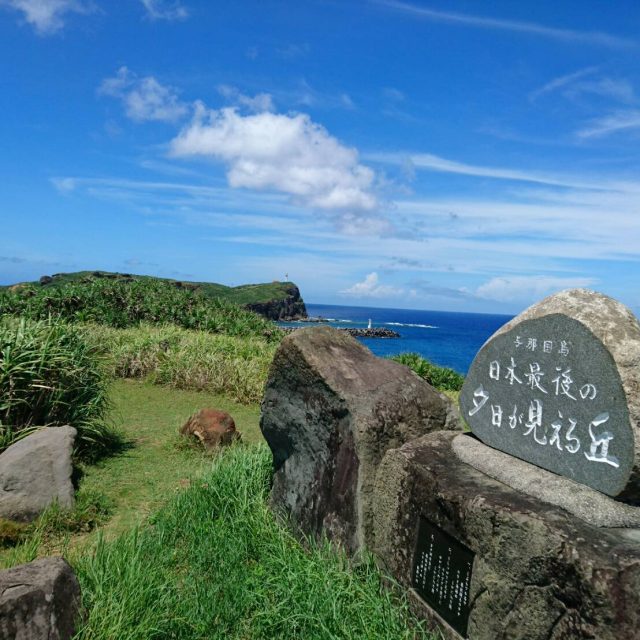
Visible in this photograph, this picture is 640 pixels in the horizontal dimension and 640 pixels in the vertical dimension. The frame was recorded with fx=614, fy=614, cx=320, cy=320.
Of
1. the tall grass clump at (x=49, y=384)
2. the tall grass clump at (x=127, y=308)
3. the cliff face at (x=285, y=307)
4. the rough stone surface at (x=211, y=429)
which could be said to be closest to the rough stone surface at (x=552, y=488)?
the rough stone surface at (x=211, y=429)

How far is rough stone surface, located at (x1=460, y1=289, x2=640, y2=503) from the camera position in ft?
10.1

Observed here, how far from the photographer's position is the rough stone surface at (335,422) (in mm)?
4145

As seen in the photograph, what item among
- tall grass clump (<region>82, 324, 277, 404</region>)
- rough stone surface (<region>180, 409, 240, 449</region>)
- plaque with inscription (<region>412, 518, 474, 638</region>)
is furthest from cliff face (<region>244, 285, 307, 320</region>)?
plaque with inscription (<region>412, 518, 474, 638</region>)

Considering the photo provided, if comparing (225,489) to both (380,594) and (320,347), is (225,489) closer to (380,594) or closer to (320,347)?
(320,347)

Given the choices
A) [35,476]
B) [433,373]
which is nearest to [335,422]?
[35,476]

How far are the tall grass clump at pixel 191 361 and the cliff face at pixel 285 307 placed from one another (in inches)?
1690

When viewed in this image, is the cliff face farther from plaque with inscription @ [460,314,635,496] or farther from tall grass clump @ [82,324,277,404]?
plaque with inscription @ [460,314,635,496]

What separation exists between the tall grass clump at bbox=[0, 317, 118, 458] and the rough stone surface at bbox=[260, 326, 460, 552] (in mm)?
2549

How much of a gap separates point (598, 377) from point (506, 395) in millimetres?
740

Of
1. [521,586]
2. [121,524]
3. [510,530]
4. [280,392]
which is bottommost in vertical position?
[121,524]

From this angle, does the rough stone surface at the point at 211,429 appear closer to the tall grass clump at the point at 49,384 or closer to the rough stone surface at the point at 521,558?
the tall grass clump at the point at 49,384

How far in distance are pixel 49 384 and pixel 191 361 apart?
4.58 metres

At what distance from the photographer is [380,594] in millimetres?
3791

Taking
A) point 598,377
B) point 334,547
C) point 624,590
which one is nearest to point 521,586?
point 624,590
